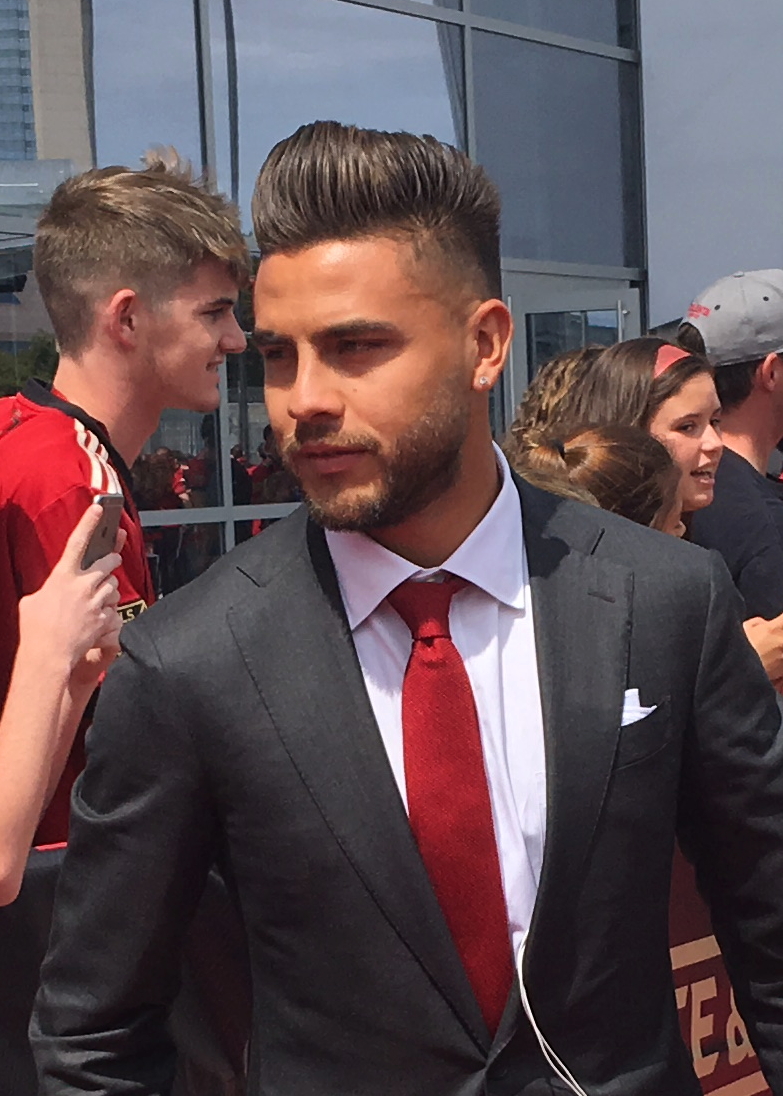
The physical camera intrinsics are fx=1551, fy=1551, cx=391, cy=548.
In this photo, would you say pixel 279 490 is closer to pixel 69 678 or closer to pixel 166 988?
pixel 69 678

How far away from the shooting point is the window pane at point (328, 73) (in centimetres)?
827

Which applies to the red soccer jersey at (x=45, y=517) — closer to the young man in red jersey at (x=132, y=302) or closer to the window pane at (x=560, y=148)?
the young man in red jersey at (x=132, y=302)

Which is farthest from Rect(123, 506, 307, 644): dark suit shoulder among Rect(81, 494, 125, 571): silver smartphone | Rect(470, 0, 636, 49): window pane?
Rect(470, 0, 636, 49): window pane

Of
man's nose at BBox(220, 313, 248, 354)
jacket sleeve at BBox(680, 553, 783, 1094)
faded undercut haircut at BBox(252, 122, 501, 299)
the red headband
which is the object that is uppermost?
faded undercut haircut at BBox(252, 122, 501, 299)

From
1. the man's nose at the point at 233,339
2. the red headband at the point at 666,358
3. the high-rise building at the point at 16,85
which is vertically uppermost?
the high-rise building at the point at 16,85

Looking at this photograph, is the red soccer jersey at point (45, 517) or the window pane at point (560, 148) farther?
the window pane at point (560, 148)

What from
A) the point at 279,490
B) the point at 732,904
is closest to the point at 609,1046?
the point at 732,904

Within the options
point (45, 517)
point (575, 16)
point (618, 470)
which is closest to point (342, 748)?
point (45, 517)

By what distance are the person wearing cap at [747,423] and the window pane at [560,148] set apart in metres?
5.55

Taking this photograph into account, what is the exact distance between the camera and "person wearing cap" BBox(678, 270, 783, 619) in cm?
345

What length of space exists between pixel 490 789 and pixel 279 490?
Result: 6935mm

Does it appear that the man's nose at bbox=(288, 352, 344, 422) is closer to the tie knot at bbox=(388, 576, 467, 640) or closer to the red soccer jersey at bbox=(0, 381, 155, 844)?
the tie knot at bbox=(388, 576, 467, 640)

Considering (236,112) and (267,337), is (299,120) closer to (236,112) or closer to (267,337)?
(236,112)

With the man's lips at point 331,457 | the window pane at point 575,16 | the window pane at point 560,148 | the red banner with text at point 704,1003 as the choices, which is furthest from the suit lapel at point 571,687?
the window pane at point 575,16
